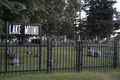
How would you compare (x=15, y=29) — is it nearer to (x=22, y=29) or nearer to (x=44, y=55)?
(x=22, y=29)

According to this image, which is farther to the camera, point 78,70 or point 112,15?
point 112,15

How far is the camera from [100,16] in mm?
33844

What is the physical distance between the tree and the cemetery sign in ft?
91.6

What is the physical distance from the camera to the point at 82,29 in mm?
39562

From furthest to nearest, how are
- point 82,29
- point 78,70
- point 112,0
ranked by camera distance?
point 82,29 < point 112,0 < point 78,70

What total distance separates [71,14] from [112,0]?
27.3 m

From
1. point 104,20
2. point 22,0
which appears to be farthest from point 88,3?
point 22,0

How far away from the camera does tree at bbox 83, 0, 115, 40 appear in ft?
105

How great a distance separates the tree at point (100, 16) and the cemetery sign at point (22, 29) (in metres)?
27.9

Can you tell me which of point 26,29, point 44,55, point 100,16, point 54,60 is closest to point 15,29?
point 26,29

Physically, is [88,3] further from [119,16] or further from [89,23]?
[119,16]

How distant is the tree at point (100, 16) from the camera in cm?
→ 3216

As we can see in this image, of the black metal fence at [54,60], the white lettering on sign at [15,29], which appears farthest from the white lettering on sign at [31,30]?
the black metal fence at [54,60]

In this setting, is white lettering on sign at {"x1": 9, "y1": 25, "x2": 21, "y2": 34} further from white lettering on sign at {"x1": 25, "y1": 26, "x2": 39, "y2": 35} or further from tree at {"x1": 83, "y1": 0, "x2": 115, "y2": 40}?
tree at {"x1": 83, "y1": 0, "x2": 115, "y2": 40}
